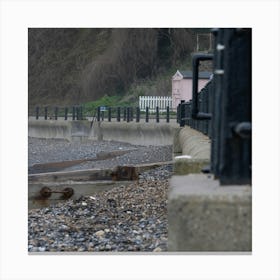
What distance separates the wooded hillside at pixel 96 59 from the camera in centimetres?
2158

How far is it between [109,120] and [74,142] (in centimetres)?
130

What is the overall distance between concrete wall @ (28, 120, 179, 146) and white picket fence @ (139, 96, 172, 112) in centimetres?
88

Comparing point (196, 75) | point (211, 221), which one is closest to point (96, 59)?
point (196, 75)

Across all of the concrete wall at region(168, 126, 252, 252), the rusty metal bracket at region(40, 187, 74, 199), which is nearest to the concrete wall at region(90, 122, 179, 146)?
the rusty metal bracket at region(40, 187, 74, 199)

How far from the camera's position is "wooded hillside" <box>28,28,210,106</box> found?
2158cm

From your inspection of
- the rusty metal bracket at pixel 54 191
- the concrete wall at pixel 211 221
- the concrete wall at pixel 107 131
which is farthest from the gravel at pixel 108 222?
the concrete wall at pixel 107 131

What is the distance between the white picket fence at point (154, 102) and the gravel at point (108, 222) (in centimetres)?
1201

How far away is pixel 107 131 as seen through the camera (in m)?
20.1

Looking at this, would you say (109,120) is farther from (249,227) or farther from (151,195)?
(249,227)

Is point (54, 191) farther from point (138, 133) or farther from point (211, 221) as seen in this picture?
point (138, 133)

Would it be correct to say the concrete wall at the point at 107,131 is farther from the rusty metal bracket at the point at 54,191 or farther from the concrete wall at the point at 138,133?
the rusty metal bracket at the point at 54,191

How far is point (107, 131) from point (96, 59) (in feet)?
14.6

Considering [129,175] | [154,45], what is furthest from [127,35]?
[129,175]

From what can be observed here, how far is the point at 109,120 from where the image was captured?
20359 millimetres
